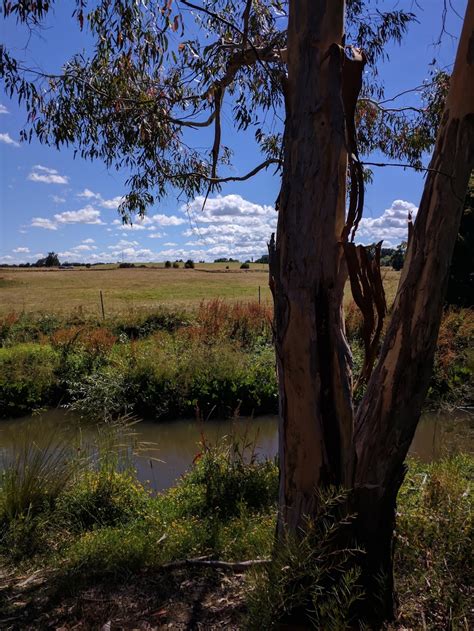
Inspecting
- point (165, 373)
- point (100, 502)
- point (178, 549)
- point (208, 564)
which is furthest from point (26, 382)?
point (208, 564)

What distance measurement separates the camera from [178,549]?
3506 mm

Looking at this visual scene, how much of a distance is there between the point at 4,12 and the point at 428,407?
7.97 metres

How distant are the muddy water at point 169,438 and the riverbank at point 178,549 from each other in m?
0.60

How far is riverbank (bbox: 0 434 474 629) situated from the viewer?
2.60 metres

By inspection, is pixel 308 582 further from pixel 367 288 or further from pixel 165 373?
pixel 165 373

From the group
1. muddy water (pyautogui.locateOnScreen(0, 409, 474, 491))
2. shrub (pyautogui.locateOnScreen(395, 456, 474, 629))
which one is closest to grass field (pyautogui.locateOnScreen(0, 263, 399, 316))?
muddy water (pyautogui.locateOnScreen(0, 409, 474, 491))

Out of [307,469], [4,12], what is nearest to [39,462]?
[307,469]

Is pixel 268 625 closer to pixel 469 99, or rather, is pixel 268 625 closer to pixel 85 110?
pixel 469 99

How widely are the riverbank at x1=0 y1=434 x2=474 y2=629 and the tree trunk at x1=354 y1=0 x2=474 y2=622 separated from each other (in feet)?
0.82

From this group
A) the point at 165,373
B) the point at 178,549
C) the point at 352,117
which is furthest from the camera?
the point at 165,373

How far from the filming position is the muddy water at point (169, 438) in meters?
5.86

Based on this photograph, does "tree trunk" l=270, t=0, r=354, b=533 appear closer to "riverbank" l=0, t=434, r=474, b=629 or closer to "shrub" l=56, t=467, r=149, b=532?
"riverbank" l=0, t=434, r=474, b=629

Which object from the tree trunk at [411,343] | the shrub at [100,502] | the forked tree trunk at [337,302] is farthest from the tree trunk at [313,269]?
the shrub at [100,502]

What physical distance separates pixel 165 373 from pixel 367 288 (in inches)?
292
